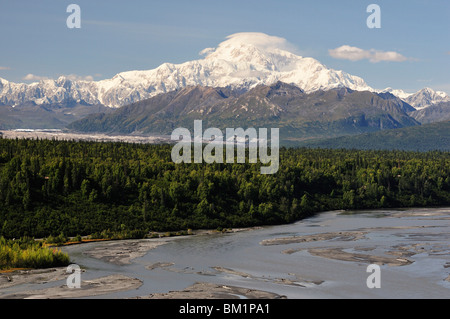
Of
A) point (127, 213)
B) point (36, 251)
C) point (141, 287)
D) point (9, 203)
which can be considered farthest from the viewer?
point (127, 213)

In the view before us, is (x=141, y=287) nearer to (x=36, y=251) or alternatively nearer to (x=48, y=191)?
(x=36, y=251)

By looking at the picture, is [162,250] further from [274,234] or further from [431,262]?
[431,262]

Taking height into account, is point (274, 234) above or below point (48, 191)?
below

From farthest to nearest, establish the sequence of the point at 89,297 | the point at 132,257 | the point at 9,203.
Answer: the point at 9,203, the point at 132,257, the point at 89,297

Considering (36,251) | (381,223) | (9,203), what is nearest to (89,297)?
(36,251)
